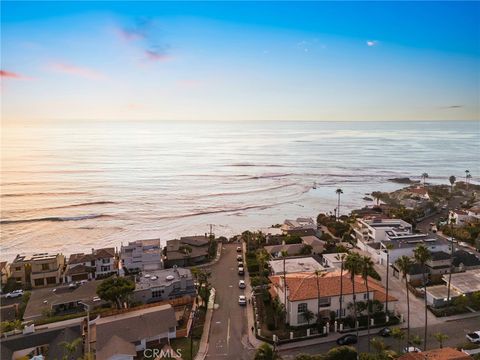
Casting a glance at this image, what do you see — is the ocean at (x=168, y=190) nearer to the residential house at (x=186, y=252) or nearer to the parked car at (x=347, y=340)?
the residential house at (x=186, y=252)

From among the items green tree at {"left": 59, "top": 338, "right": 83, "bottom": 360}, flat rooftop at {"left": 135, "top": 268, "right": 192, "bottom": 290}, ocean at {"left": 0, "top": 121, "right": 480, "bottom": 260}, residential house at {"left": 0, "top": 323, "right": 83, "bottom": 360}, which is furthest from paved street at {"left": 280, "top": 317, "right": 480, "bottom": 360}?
ocean at {"left": 0, "top": 121, "right": 480, "bottom": 260}

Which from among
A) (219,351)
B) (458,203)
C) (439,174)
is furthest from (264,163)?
(219,351)

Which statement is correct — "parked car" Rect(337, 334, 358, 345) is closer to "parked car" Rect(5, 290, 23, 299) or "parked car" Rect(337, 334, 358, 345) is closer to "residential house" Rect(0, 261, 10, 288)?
"parked car" Rect(5, 290, 23, 299)

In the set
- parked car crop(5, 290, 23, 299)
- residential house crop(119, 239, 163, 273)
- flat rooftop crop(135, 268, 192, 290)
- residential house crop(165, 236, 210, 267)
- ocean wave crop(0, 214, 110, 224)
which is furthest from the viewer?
ocean wave crop(0, 214, 110, 224)

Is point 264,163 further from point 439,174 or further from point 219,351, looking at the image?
point 219,351

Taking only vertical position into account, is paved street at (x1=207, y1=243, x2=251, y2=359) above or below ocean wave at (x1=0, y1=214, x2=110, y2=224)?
below

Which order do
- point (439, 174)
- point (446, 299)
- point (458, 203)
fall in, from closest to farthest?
point (446, 299) → point (458, 203) → point (439, 174)

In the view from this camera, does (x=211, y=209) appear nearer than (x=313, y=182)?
Yes
